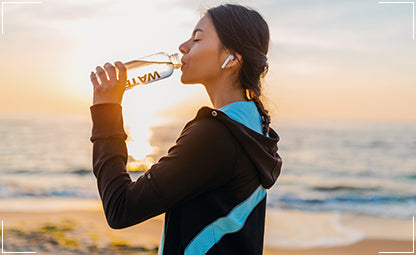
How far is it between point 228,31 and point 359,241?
7.19m

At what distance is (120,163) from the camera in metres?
1.45

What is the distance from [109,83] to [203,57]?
14.3 inches

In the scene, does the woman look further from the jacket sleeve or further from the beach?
the beach

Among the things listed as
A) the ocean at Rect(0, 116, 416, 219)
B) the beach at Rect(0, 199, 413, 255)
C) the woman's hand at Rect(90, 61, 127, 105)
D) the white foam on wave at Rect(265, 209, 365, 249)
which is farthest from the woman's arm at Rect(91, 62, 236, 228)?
the ocean at Rect(0, 116, 416, 219)

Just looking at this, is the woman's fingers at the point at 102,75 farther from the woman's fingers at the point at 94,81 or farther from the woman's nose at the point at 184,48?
the woman's nose at the point at 184,48

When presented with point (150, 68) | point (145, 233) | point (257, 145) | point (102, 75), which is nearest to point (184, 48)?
point (102, 75)

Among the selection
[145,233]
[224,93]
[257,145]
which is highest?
[224,93]

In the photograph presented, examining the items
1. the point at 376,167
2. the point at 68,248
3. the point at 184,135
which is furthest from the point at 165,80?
A: the point at 376,167

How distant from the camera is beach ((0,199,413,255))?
21.7 feet

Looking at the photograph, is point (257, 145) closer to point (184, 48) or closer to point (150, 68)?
point (184, 48)

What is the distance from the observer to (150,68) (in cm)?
228

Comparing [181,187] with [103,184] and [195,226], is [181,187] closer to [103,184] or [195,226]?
[195,226]

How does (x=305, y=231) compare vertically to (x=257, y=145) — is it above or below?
below

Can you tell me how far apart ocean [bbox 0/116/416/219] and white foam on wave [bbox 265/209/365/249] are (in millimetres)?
871
